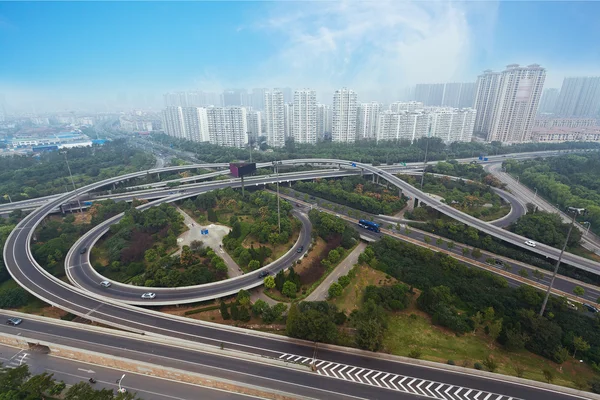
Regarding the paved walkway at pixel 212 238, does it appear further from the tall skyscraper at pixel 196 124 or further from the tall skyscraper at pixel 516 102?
the tall skyscraper at pixel 516 102

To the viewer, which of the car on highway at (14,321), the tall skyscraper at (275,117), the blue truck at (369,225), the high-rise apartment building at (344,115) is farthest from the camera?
the tall skyscraper at (275,117)

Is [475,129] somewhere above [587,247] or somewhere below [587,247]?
above

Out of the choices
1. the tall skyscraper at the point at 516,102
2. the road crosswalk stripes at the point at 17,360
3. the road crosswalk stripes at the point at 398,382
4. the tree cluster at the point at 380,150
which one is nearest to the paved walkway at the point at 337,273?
the road crosswalk stripes at the point at 398,382

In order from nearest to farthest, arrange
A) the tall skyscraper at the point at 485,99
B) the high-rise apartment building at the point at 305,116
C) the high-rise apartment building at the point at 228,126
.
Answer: the high-rise apartment building at the point at 305,116, the tall skyscraper at the point at 485,99, the high-rise apartment building at the point at 228,126

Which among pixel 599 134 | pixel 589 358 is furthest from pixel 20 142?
pixel 599 134

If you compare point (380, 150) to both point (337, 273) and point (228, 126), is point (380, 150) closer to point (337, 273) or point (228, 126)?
point (228, 126)

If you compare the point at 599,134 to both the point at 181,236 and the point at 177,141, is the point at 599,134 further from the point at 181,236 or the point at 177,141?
the point at 177,141

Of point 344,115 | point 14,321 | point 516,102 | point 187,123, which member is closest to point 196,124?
point 187,123
